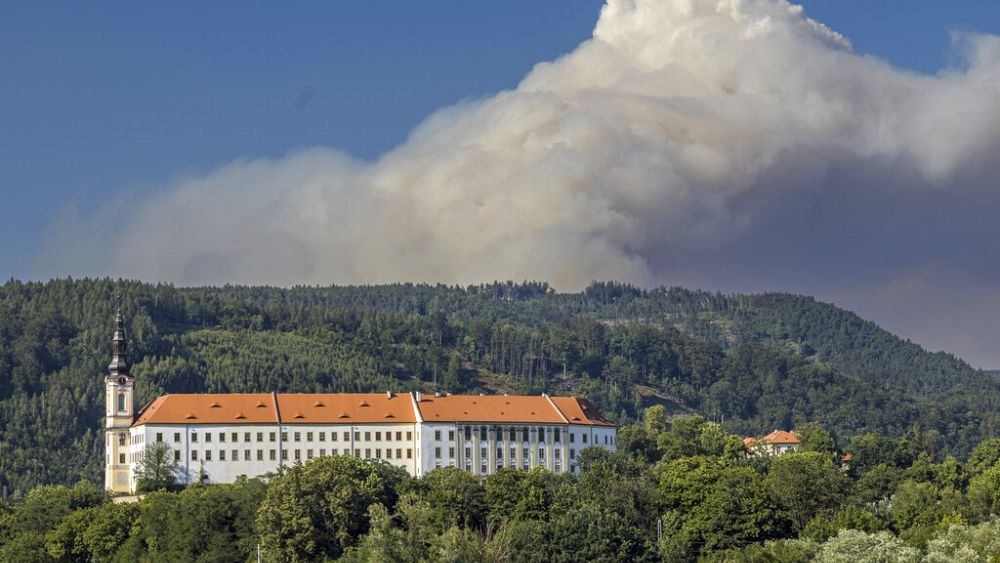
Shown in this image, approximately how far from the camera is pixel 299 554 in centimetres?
13025

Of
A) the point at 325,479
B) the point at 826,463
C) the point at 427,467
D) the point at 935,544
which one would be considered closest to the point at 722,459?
the point at 826,463

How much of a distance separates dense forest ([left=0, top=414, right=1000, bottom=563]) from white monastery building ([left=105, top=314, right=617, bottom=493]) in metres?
13.7

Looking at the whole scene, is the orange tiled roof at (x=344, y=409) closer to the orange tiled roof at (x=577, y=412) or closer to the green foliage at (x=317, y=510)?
the orange tiled roof at (x=577, y=412)

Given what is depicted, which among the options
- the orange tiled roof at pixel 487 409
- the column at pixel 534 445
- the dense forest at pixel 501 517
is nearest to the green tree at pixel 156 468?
the dense forest at pixel 501 517

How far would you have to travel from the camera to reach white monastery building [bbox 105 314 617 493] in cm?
16762

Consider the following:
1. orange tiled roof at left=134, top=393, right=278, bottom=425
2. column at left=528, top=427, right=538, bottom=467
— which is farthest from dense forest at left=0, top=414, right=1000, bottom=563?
column at left=528, top=427, right=538, bottom=467

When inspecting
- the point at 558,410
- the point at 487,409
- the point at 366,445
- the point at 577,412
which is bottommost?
the point at 366,445

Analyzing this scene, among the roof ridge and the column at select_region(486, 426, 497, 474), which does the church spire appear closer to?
the column at select_region(486, 426, 497, 474)

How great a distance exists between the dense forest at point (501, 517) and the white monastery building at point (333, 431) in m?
13.7

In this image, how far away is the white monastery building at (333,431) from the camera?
167625 millimetres

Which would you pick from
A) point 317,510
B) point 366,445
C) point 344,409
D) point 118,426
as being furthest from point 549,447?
point 317,510

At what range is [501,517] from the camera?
136 metres

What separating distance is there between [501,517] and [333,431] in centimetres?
4226

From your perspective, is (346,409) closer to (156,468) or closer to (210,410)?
(210,410)
